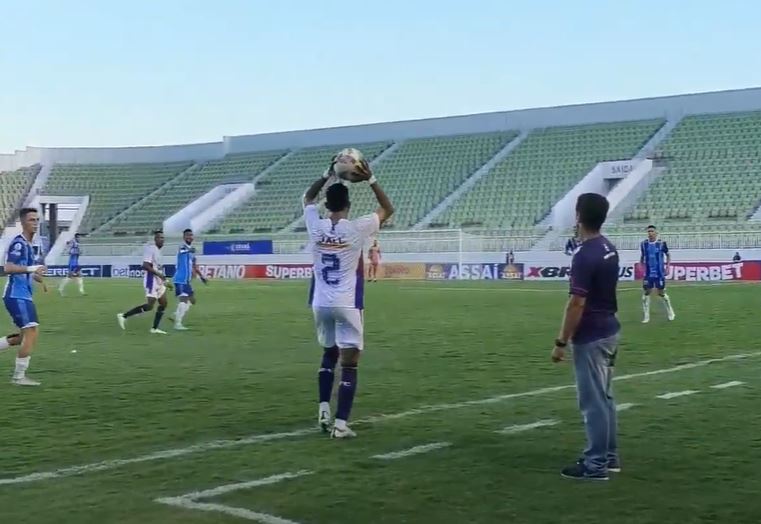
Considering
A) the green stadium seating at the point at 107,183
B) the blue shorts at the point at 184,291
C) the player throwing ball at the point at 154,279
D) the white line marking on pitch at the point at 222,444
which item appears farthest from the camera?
the green stadium seating at the point at 107,183

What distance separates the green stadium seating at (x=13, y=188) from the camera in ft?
230

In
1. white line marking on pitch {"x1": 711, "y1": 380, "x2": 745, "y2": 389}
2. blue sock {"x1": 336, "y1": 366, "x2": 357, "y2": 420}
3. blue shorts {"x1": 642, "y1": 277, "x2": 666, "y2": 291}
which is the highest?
blue shorts {"x1": 642, "y1": 277, "x2": 666, "y2": 291}

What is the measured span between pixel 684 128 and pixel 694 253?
15885 millimetres

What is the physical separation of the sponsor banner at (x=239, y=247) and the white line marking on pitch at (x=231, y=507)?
156ft

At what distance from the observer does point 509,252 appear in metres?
47.2

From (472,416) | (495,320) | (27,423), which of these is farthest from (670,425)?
(495,320)

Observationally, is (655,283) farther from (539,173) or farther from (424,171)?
(424,171)

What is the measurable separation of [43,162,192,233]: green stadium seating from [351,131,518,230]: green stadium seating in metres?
18.2

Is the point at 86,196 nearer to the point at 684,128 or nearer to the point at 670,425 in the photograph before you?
the point at 684,128

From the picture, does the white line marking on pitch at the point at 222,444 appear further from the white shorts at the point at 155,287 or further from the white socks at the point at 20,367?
the white shorts at the point at 155,287

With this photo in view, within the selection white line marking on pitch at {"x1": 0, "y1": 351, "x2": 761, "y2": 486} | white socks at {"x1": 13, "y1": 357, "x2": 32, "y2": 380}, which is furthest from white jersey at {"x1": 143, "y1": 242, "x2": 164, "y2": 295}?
white line marking on pitch at {"x1": 0, "y1": 351, "x2": 761, "y2": 486}

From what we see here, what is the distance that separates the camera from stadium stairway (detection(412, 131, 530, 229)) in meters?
56.7

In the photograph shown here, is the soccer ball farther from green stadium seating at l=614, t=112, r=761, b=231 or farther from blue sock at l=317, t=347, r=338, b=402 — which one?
green stadium seating at l=614, t=112, r=761, b=231

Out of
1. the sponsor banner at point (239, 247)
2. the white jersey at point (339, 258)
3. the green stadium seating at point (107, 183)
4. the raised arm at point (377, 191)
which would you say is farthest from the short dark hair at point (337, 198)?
the green stadium seating at point (107, 183)
